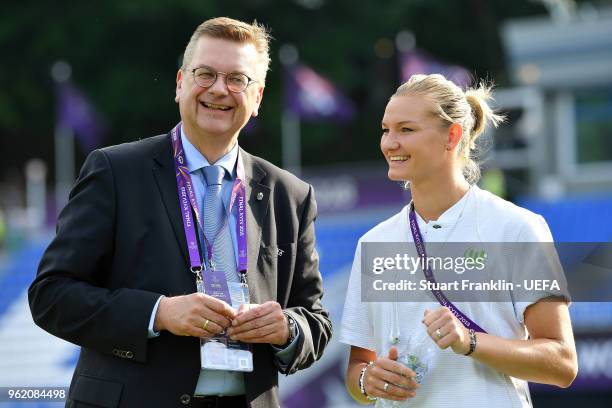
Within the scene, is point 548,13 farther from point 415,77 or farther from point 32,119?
point 415,77

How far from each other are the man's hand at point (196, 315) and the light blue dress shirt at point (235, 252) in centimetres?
7

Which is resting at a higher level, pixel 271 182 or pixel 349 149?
pixel 349 149

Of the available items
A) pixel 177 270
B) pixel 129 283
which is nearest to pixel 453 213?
pixel 177 270

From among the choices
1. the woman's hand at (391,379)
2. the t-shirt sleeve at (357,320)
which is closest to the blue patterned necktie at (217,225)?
the t-shirt sleeve at (357,320)

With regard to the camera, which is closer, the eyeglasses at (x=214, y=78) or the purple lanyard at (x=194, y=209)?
the purple lanyard at (x=194, y=209)

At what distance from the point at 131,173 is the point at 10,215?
55.1 feet

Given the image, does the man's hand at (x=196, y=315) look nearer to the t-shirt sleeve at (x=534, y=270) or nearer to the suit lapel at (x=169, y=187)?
the suit lapel at (x=169, y=187)

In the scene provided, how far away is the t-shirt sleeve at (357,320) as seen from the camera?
4012 mm

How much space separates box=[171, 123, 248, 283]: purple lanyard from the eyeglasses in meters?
0.24

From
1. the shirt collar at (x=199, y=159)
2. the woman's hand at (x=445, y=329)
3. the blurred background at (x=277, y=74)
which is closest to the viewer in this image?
the woman's hand at (x=445, y=329)

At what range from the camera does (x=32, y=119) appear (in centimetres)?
2814

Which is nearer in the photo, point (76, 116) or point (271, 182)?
point (271, 182)

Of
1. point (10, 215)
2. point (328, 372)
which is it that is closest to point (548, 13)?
point (10, 215)

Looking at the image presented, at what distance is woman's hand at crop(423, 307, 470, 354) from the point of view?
3.48m
